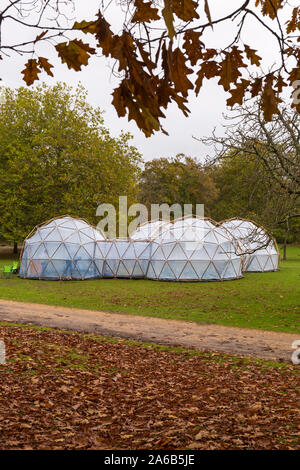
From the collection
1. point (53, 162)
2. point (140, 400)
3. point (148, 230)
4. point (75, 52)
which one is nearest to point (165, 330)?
point (140, 400)

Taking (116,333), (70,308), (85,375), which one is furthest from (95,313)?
(85,375)

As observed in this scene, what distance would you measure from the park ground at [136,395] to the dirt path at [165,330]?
744 mm

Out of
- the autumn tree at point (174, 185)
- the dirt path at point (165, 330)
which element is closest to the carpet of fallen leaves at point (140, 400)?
the dirt path at point (165, 330)

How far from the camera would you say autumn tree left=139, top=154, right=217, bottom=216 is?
179 feet

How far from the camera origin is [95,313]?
16031 mm

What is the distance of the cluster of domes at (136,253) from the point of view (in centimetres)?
2734

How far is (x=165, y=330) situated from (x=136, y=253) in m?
15.9

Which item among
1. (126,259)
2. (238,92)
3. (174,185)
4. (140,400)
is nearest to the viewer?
(238,92)

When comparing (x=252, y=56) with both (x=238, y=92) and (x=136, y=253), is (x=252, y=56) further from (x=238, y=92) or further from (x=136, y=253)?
(x=136, y=253)

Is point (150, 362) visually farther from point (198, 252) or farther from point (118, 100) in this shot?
point (198, 252)

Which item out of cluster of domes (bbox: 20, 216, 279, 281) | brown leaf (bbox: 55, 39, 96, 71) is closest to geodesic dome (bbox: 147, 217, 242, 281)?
cluster of domes (bbox: 20, 216, 279, 281)

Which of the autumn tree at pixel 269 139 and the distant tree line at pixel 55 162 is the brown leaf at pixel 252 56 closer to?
the autumn tree at pixel 269 139

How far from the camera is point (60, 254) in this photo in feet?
90.5

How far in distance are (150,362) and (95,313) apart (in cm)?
716
